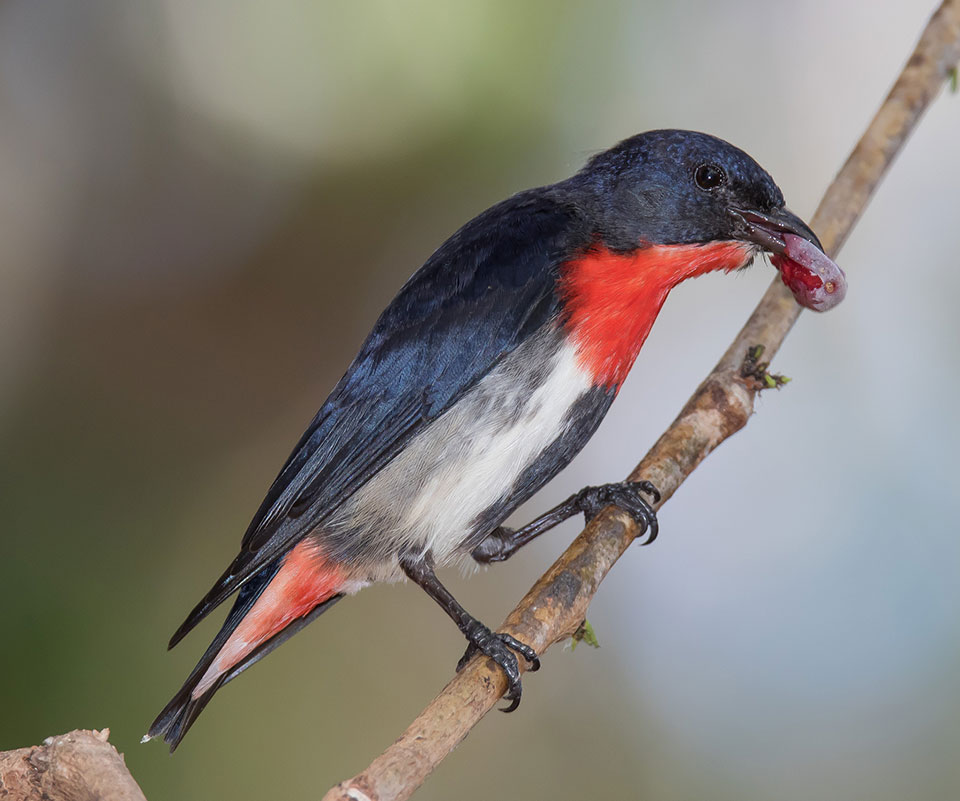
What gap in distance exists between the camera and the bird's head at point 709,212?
Result: 2.25 meters

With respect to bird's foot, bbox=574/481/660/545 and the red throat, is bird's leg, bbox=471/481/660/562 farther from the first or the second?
the red throat

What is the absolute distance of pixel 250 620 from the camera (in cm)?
232

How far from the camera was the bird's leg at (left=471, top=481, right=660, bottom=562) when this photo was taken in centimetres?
244

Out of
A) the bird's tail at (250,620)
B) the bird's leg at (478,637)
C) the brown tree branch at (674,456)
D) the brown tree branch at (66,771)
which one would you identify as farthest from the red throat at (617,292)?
the brown tree branch at (66,771)

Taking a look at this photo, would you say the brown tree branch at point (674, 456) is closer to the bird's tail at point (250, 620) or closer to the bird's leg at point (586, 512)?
the bird's leg at point (586, 512)

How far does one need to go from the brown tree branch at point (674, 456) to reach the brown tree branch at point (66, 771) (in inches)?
17.1

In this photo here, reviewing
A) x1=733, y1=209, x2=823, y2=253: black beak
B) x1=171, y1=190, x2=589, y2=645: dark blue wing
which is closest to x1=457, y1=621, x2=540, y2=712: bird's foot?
x1=171, y1=190, x2=589, y2=645: dark blue wing

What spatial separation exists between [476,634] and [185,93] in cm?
310

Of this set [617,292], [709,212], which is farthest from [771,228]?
[617,292]

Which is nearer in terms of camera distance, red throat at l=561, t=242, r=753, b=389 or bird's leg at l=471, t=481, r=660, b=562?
red throat at l=561, t=242, r=753, b=389

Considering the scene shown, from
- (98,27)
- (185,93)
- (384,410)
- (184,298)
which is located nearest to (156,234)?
(184,298)

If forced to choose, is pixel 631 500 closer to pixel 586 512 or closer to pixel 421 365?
pixel 586 512

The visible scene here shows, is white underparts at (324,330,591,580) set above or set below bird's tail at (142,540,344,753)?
above

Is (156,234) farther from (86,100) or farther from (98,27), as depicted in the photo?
(98,27)
